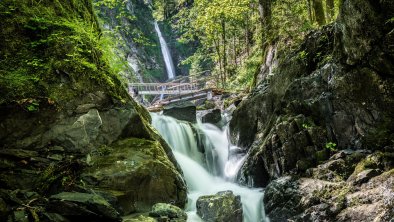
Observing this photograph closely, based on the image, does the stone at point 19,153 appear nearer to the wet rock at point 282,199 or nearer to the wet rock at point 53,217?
the wet rock at point 53,217

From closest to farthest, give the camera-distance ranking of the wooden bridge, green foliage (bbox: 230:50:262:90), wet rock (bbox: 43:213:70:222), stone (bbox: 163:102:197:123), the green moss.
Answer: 1. wet rock (bbox: 43:213:70:222)
2. the green moss
3. stone (bbox: 163:102:197:123)
4. green foliage (bbox: 230:50:262:90)
5. the wooden bridge

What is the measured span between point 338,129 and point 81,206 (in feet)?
19.5

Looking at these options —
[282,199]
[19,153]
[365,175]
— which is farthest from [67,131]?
[365,175]

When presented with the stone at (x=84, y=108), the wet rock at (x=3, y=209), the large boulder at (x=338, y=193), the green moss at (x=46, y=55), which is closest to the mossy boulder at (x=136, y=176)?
the stone at (x=84, y=108)

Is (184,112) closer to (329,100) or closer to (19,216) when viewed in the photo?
(329,100)

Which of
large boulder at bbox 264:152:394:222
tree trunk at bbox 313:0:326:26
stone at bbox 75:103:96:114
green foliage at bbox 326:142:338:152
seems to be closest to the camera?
large boulder at bbox 264:152:394:222

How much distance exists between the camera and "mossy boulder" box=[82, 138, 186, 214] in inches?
238

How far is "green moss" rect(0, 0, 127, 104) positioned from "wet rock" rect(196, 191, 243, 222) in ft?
10.4

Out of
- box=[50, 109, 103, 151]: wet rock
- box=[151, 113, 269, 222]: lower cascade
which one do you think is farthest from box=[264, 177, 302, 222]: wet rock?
box=[50, 109, 103, 151]: wet rock

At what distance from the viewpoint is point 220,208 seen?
694cm

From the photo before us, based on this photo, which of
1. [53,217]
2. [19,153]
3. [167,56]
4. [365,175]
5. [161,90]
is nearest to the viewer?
[53,217]

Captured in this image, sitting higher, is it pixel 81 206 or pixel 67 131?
pixel 67 131

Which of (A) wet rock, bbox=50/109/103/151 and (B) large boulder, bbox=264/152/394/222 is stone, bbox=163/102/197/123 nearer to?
(B) large boulder, bbox=264/152/394/222

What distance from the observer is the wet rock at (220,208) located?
22.3 ft
